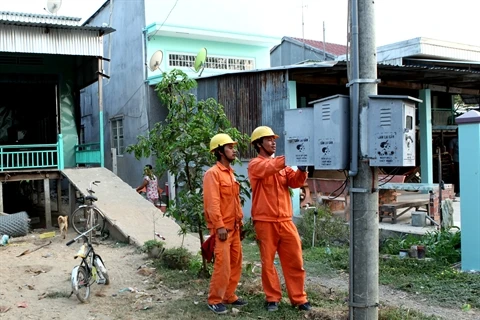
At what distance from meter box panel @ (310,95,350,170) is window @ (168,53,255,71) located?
40.4 feet

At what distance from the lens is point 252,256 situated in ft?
28.2

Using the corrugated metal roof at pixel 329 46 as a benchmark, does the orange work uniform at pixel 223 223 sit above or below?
below

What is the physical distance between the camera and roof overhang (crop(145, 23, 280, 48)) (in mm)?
14914

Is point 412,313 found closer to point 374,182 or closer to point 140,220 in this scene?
point 374,182

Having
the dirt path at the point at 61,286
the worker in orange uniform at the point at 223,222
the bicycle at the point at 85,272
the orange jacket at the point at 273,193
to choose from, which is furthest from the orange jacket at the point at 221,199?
the bicycle at the point at 85,272

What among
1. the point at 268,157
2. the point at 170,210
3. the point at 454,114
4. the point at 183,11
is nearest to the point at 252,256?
the point at 170,210

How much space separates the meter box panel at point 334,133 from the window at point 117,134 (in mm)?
13455

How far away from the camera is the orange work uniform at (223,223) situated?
5285mm


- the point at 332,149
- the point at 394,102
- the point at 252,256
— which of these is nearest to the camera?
the point at 394,102

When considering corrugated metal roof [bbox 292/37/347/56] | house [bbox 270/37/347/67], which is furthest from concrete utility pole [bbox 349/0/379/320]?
corrugated metal roof [bbox 292/37/347/56]

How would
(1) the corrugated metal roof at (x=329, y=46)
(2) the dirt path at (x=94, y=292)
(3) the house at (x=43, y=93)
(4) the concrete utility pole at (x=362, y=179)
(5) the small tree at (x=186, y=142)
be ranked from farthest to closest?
(1) the corrugated metal roof at (x=329, y=46) → (3) the house at (x=43, y=93) → (5) the small tree at (x=186, y=142) → (2) the dirt path at (x=94, y=292) → (4) the concrete utility pole at (x=362, y=179)

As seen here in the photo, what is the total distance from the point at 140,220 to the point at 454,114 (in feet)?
43.6

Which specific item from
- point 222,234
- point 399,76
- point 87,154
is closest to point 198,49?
point 87,154

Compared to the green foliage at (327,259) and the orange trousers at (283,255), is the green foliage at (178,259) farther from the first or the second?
the orange trousers at (283,255)
